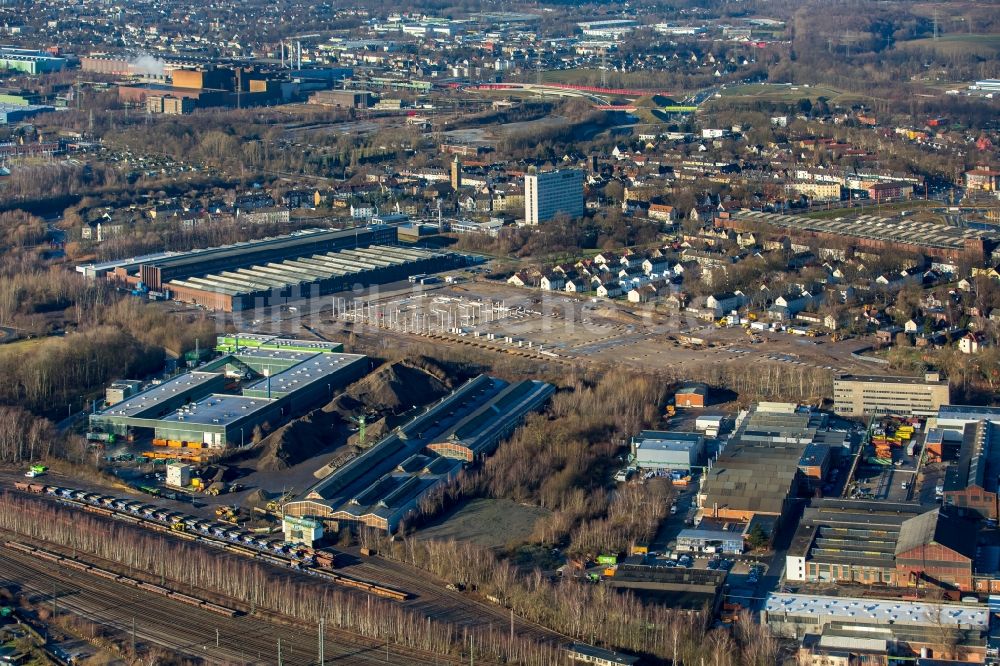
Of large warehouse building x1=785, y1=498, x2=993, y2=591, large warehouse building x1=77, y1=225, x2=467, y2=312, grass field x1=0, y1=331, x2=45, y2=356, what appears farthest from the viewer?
large warehouse building x1=77, y1=225, x2=467, y2=312

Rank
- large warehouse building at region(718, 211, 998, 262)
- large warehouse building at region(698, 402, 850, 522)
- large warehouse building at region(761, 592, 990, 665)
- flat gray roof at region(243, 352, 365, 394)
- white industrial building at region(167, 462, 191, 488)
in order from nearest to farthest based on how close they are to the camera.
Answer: large warehouse building at region(761, 592, 990, 665) → large warehouse building at region(698, 402, 850, 522) → white industrial building at region(167, 462, 191, 488) → flat gray roof at region(243, 352, 365, 394) → large warehouse building at region(718, 211, 998, 262)

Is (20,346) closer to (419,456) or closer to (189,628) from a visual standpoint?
(419,456)

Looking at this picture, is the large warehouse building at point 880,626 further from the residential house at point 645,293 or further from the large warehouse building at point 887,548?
the residential house at point 645,293

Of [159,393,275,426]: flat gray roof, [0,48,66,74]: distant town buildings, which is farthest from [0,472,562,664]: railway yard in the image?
[0,48,66,74]: distant town buildings

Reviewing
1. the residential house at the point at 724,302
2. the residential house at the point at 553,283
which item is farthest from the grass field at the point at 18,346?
the residential house at the point at 724,302

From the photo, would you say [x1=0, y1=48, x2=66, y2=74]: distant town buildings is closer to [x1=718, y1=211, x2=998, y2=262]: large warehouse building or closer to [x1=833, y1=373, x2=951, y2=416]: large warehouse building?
[x1=718, y1=211, x2=998, y2=262]: large warehouse building

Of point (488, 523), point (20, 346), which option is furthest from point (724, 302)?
point (20, 346)

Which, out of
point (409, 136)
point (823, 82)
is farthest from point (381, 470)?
point (823, 82)

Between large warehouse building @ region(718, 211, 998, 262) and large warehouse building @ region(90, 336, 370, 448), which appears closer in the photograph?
large warehouse building @ region(90, 336, 370, 448)
